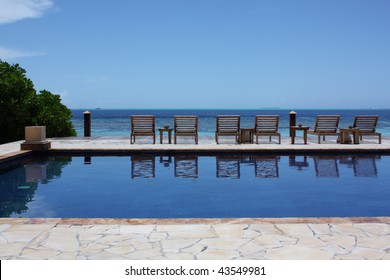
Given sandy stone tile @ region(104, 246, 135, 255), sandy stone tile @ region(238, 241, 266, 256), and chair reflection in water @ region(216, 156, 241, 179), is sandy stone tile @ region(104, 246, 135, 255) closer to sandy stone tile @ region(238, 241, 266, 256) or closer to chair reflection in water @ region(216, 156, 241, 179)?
sandy stone tile @ region(238, 241, 266, 256)

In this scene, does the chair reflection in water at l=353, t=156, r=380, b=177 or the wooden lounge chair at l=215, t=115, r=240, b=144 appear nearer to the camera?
the chair reflection in water at l=353, t=156, r=380, b=177

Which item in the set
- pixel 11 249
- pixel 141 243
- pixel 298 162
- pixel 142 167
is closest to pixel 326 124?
pixel 298 162

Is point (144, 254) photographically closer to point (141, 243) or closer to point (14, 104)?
point (141, 243)

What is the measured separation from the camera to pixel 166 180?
896cm

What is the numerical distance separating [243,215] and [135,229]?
79.1 inches

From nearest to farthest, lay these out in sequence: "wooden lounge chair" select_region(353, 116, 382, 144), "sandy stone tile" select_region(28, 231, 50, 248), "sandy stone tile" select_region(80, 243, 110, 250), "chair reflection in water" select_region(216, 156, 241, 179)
A: "sandy stone tile" select_region(80, 243, 110, 250) → "sandy stone tile" select_region(28, 231, 50, 248) → "chair reflection in water" select_region(216, 156, 241, 179) → "wooden lounge chair" select_region(353, 116, 382, 144)

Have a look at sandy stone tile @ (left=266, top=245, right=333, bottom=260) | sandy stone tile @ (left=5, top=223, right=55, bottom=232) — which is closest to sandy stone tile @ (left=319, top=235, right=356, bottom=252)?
sandy stone tile @ (left=266, top=245, right=333, bottom=260)

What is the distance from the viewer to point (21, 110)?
17.4 metres

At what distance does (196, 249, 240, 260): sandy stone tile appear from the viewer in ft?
13.5

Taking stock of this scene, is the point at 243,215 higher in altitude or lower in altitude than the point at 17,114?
lower

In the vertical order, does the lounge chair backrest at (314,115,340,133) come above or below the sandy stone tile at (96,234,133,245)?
above

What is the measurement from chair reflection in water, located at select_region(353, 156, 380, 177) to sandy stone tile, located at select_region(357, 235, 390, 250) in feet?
16.7
